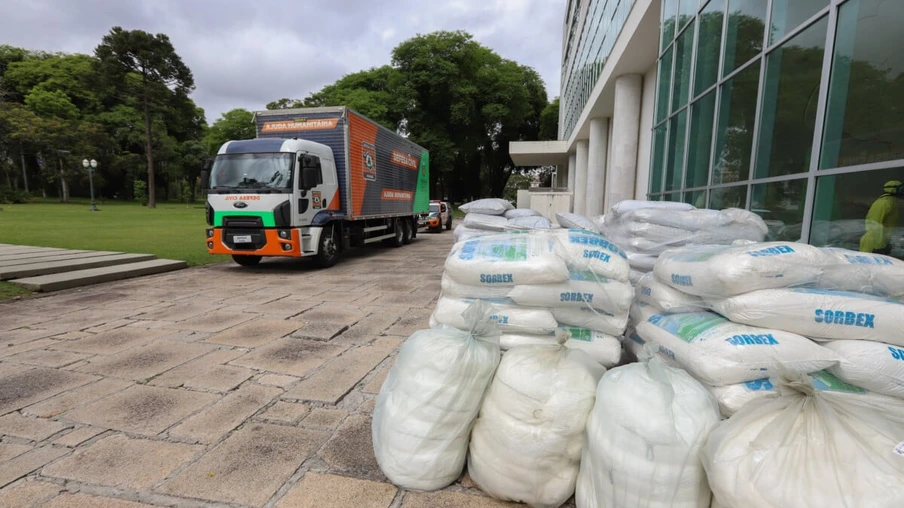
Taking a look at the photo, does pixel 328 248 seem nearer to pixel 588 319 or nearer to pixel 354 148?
pixel 354 148

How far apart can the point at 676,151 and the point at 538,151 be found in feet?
70.7

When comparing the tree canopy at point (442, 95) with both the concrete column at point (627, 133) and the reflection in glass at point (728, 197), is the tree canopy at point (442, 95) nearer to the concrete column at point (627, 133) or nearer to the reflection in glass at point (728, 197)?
the concrete column at point (627, 133)

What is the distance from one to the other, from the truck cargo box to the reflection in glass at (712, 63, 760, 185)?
6843mm

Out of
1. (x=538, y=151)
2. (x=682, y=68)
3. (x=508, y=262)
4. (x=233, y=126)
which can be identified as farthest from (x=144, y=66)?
(x=508, y=262)

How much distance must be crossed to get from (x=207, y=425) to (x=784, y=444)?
2.88 metres

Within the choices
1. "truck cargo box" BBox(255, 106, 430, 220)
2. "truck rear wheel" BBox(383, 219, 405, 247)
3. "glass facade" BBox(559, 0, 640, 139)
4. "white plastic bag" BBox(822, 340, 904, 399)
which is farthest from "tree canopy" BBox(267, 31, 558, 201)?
"white plastic bag" BBox(822, 340, 904, 399)

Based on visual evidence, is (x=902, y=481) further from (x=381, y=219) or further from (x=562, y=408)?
(x=381, y=219)

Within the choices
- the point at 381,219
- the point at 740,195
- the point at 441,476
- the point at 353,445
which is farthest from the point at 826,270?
the point at 381,219

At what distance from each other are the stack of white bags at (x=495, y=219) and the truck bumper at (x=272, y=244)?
3973 mm

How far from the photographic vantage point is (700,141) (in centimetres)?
632

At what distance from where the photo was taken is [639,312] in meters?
2.85

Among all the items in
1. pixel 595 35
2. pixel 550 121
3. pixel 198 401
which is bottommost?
pixel 198 401

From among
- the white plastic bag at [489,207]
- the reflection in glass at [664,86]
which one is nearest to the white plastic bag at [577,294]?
the white plastic bag at [489,207]

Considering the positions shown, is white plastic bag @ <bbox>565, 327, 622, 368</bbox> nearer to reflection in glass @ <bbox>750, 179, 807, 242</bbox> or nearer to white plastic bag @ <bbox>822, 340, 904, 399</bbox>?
white plastic bag @ <bbox>822, 340, 904, 399</bbox>
